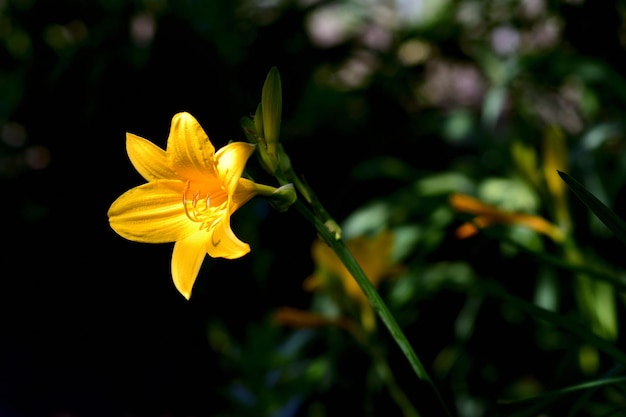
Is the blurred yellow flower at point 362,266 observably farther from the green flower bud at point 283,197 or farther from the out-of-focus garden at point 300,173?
the green flower bud at point 283,197

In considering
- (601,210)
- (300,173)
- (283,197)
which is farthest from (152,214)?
(300,173)

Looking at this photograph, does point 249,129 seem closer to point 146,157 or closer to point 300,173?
point 146,157

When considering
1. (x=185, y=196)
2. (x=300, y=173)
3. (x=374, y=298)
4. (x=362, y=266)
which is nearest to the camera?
(x=374, y=298)

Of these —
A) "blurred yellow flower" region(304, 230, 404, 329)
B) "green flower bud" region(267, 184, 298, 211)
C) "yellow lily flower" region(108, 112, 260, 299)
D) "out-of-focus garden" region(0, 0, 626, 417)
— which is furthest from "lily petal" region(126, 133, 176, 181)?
"out-of-focus garden" region(0, 0, 626, 417)

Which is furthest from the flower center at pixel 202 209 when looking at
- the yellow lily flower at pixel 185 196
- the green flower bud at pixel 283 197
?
the green flower bud at pixel 283 197

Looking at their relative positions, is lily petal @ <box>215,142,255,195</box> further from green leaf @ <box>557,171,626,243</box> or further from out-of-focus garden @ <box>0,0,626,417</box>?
out-of-focus garden @ <box>0,0,626,417</box>

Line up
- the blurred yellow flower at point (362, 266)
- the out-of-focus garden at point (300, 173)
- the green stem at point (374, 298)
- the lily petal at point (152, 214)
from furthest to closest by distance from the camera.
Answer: the out-of-focus garden at point (300, 173), the blurred yellow flower at point (362, 266), the lily petal at point (152, 214), the green stem at point (374, 298)
